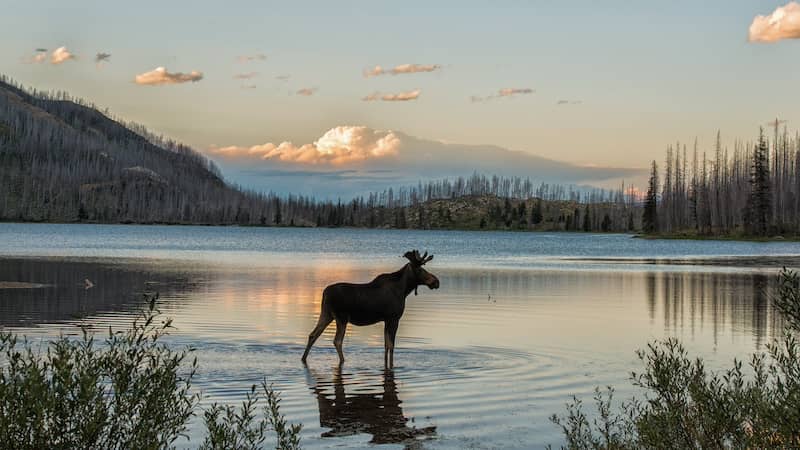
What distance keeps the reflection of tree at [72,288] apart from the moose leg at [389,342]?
1266cm

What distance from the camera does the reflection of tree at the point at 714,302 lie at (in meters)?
31.9

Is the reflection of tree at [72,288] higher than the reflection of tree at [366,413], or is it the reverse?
the reflection of tree at [72,288]

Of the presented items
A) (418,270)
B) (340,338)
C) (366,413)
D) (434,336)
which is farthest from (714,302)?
(366,413)

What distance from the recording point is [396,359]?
22.8m

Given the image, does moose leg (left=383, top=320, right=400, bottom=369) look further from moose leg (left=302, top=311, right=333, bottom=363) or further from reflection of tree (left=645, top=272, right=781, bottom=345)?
reflection of tree (left=645, top=272, right=781, bottom=345)

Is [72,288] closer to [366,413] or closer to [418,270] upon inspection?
[418,270]

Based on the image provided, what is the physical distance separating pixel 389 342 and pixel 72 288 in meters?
26.2

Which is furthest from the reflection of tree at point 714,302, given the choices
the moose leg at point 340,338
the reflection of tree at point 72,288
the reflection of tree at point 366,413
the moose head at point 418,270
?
the reflection of tree at point 72,288

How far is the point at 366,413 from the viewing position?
16.4 metres

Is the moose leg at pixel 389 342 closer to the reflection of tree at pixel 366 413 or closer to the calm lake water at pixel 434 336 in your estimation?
the calm lake water at pixel 434 336

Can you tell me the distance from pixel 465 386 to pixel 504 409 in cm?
246

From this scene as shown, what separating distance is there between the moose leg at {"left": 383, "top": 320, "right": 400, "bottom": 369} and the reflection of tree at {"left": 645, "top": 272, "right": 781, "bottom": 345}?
38.4 feet

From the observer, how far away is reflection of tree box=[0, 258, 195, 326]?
105 feet

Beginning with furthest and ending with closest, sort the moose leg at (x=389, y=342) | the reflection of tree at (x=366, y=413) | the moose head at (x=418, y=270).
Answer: the moose head at (x=418, y=270), the moose leg at (x=389, y=342), the reflection of tree at (x=366, y=413)
